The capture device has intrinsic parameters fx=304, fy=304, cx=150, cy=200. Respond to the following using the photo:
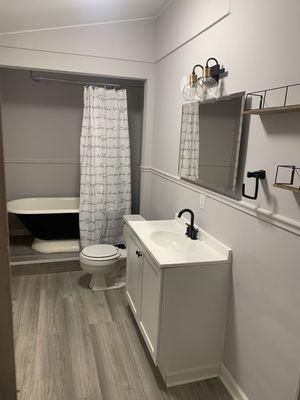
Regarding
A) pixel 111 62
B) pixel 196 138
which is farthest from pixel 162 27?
pixel 196 138

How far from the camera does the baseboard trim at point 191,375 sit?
1917 mm

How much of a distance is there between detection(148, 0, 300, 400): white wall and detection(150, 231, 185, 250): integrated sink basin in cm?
25

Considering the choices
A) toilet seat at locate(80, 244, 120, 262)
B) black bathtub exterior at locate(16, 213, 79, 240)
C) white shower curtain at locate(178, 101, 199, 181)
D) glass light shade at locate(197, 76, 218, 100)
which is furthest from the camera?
black bathtub exterior at locate(16, 213, 79, 240)

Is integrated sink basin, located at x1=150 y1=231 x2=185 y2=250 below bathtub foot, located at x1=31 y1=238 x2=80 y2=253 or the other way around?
the other way around

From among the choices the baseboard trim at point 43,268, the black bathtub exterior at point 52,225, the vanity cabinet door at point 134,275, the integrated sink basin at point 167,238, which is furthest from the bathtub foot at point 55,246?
the integrated sink basin at point 167,238

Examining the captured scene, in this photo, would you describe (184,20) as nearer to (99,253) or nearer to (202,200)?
(202,200)

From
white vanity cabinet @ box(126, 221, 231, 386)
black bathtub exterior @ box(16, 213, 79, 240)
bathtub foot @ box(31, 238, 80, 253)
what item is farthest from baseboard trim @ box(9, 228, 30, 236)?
white vanity cabinet @ box(126, 221, 231, 386)

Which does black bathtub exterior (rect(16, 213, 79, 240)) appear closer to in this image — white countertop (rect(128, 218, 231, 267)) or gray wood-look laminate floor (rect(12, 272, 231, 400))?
gray wood-look laminate floor (rect(12, 272, 231, 400))

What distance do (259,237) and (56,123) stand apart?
3.31m

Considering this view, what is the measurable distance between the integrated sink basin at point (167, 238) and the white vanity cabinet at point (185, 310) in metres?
0.23

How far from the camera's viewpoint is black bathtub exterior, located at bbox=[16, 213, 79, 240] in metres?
3.49

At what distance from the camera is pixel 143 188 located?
11.5 feet

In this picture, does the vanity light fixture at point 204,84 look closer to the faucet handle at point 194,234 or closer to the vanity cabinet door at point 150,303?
the faucet handle at point 194,234

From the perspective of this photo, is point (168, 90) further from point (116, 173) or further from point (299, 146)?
point (299, 146)
